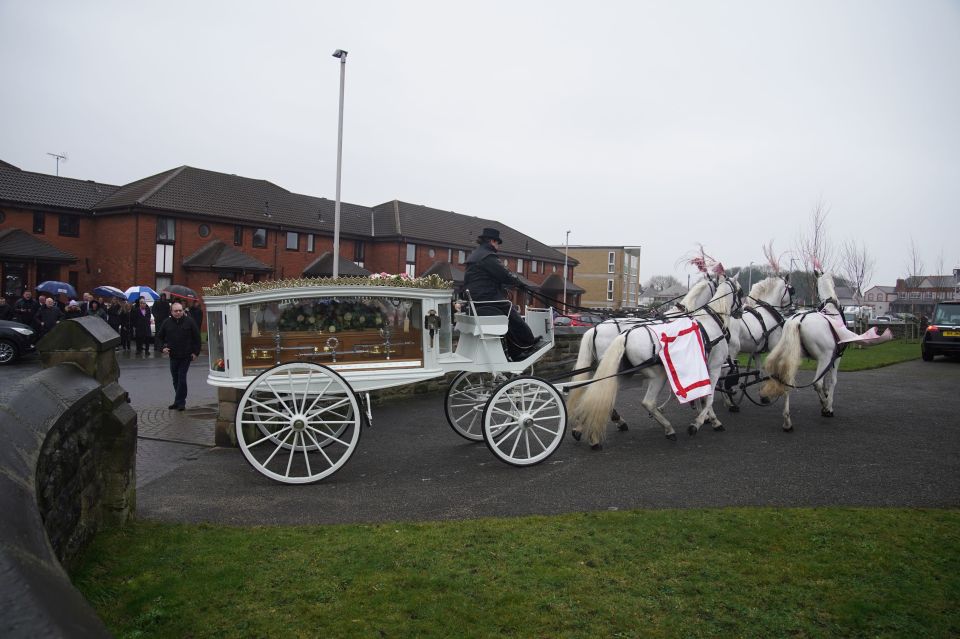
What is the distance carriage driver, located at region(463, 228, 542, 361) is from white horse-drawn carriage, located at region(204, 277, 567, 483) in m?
0.25

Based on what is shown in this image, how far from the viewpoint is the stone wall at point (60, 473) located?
165 cm

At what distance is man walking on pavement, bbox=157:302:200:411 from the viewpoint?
10695mm

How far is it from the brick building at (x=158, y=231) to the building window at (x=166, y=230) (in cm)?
5

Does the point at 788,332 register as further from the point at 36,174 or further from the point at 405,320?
the point at 36,174

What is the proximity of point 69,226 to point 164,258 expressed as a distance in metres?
6.24

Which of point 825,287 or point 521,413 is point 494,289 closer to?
point 521,413

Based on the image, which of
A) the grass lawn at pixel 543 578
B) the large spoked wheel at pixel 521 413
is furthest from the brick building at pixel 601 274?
the grass lawn at pixel 543 578

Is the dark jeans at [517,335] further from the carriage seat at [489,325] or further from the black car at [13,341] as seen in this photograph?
the black car at [13,341]

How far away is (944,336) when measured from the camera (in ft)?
65.5

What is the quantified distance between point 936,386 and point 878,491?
9820 mm

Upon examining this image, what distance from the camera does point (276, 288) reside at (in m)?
6.39

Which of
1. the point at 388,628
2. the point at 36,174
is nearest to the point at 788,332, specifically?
the point at 388,628

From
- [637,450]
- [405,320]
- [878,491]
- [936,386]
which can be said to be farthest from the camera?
[936,386]

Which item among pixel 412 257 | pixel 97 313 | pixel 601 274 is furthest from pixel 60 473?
pixel 601 274
